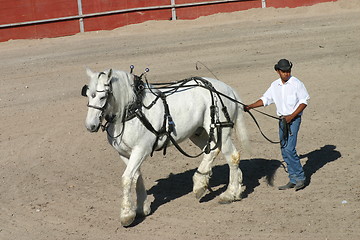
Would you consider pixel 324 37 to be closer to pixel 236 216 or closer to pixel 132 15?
pixel 132 15

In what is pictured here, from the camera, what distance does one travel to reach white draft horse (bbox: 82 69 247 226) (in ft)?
29.8

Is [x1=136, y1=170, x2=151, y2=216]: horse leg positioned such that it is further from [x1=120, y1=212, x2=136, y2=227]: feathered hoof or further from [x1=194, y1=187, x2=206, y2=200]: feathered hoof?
[x1=194, y1=187, x2=206, y2=200]: feathered hoof

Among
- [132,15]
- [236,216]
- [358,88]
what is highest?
[132,15]

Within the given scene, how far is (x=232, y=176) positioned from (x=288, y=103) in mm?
1362

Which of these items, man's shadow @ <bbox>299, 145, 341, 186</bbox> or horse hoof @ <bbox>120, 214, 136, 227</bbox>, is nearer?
horse hoof @ <bbox>120, 214, 136, 227</bbox>

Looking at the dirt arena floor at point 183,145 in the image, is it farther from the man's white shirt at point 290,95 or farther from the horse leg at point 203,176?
the man's white shirt at point 290,95

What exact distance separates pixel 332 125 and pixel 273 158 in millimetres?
2029

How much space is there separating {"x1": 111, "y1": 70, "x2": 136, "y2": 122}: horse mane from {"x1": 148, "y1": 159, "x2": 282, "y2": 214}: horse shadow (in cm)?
177

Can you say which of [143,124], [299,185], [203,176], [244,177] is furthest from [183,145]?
[143,124]

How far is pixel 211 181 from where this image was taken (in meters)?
11.5

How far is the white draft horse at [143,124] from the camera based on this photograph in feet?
29.8

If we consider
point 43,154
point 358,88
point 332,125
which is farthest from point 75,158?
point 358,88

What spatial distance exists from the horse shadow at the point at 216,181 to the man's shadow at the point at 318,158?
0.52 m

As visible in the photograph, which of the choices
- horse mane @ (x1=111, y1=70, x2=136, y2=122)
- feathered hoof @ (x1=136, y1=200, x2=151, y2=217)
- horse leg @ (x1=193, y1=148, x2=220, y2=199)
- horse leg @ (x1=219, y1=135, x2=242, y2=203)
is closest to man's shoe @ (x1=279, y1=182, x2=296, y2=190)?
horse leg @ (x1=219, y1=135, x2=242, y2=203)
